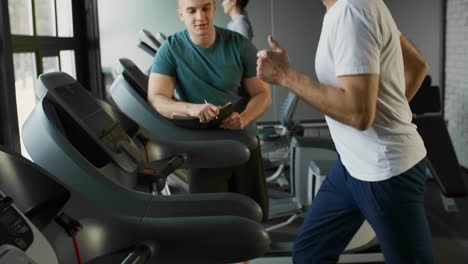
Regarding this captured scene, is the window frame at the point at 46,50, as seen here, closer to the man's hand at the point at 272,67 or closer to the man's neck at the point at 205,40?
the man's neck at the point at 205,40

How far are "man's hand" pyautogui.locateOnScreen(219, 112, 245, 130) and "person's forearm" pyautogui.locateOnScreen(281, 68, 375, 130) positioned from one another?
0.64 metres

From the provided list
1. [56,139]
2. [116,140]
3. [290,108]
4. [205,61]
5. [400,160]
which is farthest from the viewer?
[290,108]

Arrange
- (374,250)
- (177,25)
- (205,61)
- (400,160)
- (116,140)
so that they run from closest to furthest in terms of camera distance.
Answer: (400,160)
(116,140)
(205,61)
(374,250)
(177,25)

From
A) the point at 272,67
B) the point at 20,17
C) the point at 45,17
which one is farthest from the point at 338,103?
the point at 45,17

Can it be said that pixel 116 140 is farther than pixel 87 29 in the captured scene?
No

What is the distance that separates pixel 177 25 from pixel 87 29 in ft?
2.66

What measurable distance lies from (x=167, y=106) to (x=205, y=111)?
32 cm

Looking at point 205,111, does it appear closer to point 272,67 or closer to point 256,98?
point 256,98

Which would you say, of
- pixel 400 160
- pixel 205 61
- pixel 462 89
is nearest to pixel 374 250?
pixel 205 61

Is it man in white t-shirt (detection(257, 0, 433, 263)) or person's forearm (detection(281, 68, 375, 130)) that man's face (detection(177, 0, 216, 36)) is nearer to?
man in white t-shirt (detection(257, 0, 433, 263))

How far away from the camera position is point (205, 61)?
7.84ft

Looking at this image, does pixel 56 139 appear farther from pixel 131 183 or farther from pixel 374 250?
pixel 374 250

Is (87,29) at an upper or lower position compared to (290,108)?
upper

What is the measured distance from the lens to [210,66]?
2385 millimetres
